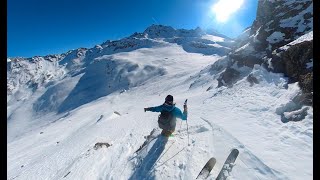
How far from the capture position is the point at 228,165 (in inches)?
350

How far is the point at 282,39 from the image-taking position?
35531 millimetres

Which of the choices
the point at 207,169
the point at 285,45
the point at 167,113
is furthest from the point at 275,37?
the point at 207,169

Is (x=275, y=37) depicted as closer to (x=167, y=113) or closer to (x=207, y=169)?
(x=167, y=113)

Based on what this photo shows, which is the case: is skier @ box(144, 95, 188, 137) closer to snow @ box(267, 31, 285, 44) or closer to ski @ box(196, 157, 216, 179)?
ski @ box(196, 157, 216, 179)

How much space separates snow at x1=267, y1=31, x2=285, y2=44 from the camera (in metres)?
36.0

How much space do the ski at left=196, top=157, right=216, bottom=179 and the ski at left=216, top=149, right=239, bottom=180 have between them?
396mm

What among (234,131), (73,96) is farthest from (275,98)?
(73,96)

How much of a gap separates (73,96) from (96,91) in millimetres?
17354

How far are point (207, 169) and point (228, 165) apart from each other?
0.66 meters

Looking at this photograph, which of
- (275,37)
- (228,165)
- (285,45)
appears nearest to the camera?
(228,165)

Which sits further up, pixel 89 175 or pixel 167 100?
pixel 167 100

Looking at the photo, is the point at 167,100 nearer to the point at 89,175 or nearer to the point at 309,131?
the point at 89,175
